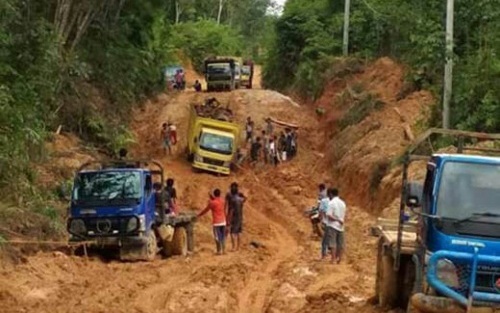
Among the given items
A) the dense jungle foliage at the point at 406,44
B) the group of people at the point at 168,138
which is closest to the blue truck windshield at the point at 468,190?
the dense jungle foliage at the point at 406,44

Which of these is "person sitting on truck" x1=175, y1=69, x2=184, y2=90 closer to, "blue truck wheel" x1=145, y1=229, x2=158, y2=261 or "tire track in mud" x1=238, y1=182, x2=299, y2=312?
"tire track in mud" x1=238, y1=182, x2=299, y2=312

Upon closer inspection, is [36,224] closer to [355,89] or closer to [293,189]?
[293,189]

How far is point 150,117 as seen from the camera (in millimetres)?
51156

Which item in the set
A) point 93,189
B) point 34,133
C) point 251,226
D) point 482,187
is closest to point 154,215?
point 93,189

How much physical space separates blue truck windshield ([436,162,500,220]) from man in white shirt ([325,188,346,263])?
24.9ft

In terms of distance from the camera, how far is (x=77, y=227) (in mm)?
20125

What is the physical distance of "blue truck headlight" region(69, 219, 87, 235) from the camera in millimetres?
20094

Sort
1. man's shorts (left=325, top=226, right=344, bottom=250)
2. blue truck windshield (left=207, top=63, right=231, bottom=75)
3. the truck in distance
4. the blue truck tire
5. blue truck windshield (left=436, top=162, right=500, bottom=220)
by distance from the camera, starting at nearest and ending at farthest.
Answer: blue truck windshield (left=436, top=162, right=500, bottom=220)
the blue truck tire
man's shorts (left=325, top=226, right=344, bottom=250)
the truck in distance
blue truck windshield (left=207, top=63, right=231, bottom=75)

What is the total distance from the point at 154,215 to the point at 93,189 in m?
1.65

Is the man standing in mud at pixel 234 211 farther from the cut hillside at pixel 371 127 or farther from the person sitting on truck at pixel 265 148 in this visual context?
the person sitting on truck at pixel 265 148

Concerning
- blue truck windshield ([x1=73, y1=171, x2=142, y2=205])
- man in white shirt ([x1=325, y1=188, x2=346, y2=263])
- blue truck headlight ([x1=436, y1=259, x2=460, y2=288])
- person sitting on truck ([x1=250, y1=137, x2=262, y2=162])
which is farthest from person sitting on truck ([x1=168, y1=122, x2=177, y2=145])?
blue truck headlight ([x1=436, y1=259, x2=460, y2=288])

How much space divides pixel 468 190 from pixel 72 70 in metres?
23.3

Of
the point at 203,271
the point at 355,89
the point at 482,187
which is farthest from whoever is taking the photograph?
the point at 355,89

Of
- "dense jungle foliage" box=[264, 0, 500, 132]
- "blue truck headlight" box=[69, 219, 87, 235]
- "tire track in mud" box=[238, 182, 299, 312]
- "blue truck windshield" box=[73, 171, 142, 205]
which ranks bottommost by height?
"tire track in mud" box=[238, 182, 299, 312]
